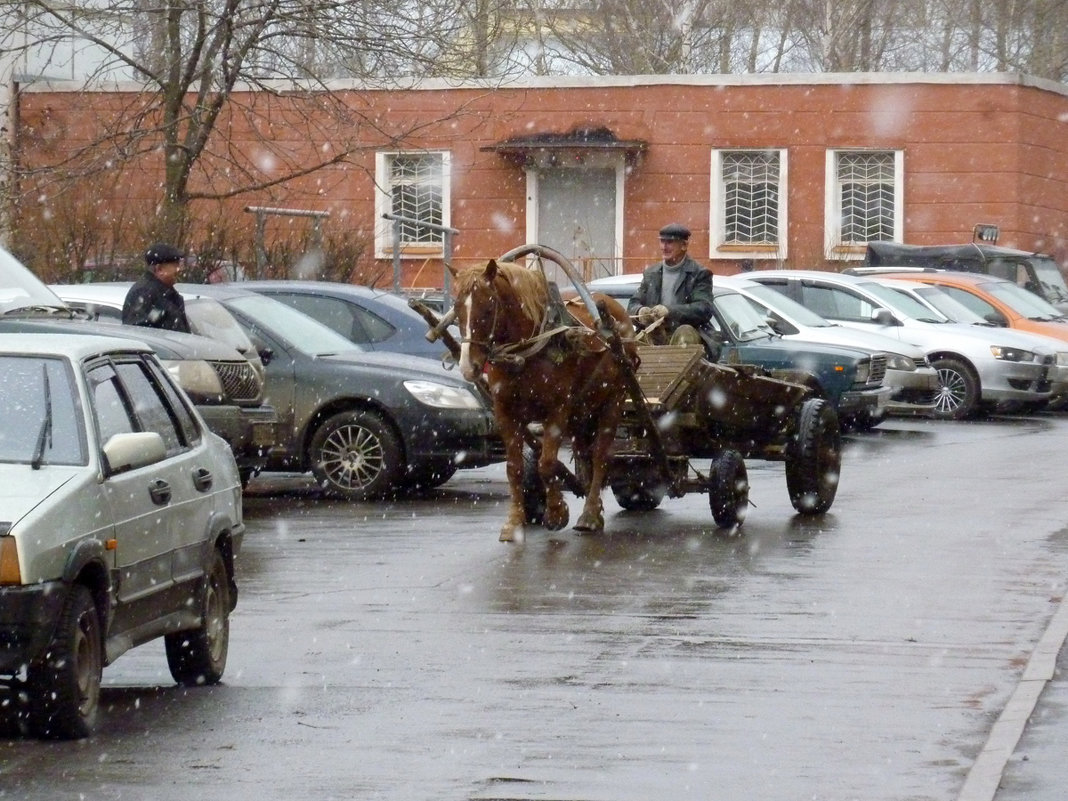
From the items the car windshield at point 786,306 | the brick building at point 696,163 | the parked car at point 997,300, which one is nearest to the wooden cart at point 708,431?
the car windshield at point 786,306

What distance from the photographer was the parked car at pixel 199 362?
13.9 m

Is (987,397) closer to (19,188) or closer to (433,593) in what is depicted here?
(19,188)

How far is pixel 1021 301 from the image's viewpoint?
94.6 feet

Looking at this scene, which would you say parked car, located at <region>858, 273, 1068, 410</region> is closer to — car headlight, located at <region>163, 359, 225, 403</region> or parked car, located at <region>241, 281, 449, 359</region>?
parked car, located at <region>241, 281, 449, 359</region>

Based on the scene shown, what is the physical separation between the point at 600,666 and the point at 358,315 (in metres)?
10.5

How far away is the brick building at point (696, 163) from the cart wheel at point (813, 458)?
20.6 m

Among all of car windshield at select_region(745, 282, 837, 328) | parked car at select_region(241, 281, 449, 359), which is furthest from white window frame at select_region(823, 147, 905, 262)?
parked car at select_region(241, 281, 449, 359)

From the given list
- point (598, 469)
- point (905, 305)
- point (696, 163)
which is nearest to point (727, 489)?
point (598, 469)

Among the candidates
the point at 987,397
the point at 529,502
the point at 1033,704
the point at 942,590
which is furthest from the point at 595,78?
the point at 1033,704

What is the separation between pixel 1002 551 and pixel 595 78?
80.8ft

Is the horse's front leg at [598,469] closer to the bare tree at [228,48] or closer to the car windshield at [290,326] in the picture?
the car windshield at [290,326]

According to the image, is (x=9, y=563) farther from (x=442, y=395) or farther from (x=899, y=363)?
(x=899, y=363)

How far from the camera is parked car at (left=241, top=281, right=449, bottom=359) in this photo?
63.2ft

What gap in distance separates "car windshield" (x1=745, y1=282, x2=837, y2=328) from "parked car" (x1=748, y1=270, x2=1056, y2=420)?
4.13 feet
